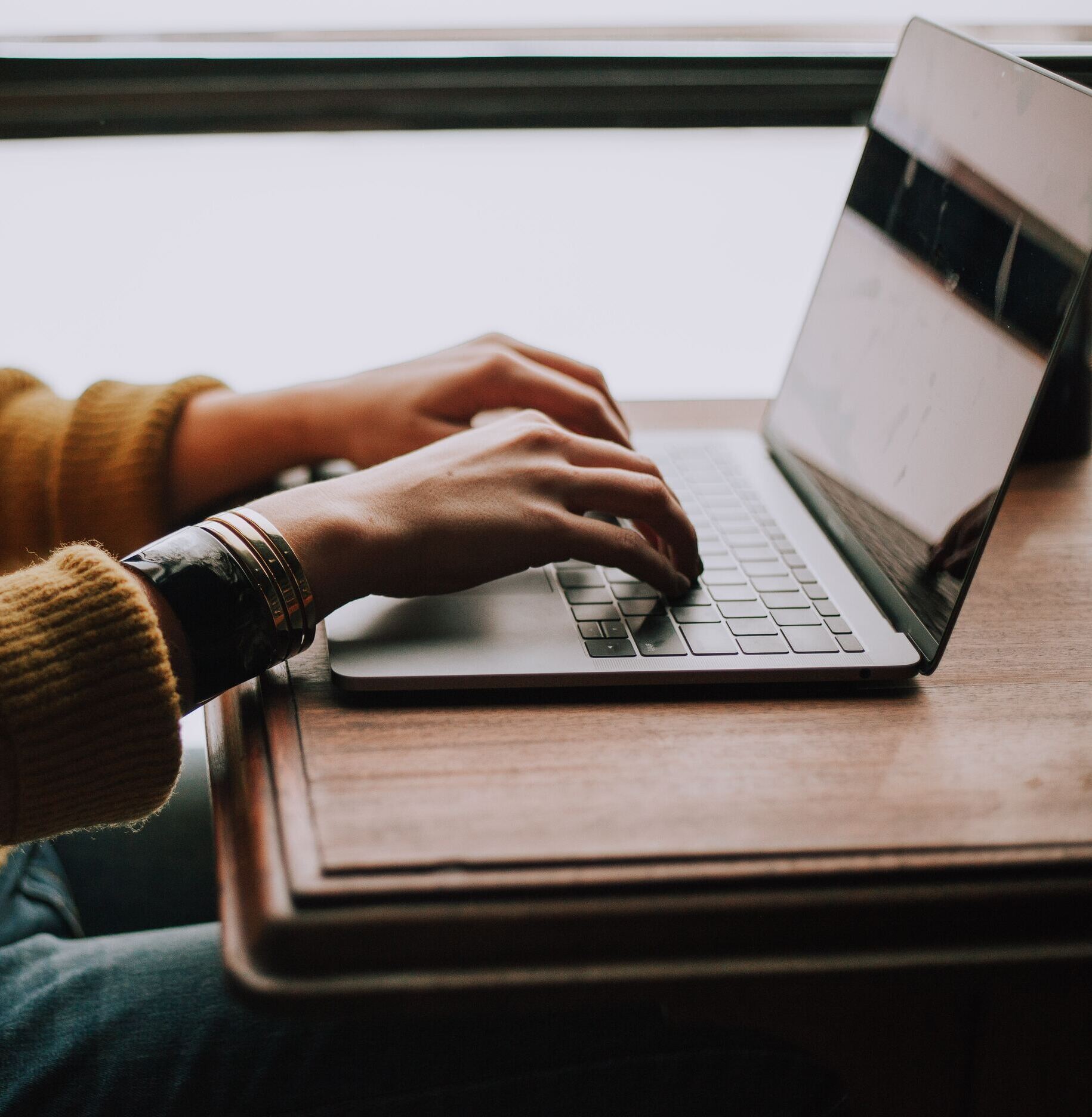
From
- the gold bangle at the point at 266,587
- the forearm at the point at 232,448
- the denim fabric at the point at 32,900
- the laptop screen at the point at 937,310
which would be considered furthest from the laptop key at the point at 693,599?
the denim fabric at the point at 32,900

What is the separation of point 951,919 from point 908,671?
159 millimetres

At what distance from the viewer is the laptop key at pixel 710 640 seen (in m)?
0.53

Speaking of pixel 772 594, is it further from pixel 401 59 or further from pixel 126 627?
pixel 401 59

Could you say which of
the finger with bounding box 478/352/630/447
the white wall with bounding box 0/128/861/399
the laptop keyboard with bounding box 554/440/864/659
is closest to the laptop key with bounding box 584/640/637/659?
the laptop keyboard with bounding box 554/440/864/659

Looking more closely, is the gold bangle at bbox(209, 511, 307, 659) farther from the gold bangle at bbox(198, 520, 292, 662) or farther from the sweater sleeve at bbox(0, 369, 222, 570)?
the sweater sleeve at bbox(0, 369, 222, 570)

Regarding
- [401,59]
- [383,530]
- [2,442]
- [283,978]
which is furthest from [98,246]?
[283,978]

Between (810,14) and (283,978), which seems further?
(810,14)

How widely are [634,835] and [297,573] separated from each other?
8.7 inches

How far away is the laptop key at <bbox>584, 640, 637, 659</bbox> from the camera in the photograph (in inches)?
20.3

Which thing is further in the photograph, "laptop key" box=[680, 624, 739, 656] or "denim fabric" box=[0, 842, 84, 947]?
"denim fabric" box=[0, 842, 84, 947]

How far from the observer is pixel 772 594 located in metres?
0.59

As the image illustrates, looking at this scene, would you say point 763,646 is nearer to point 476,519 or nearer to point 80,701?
point 476,519

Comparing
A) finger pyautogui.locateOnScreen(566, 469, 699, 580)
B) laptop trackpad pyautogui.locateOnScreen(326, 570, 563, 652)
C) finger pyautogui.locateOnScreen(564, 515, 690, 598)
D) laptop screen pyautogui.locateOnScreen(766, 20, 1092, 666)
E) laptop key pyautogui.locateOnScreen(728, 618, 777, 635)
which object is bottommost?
laptop trackpad pyautogui.locateOnScreen(326, 570, 563, 652)

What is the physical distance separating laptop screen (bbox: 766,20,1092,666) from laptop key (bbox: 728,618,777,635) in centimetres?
8
